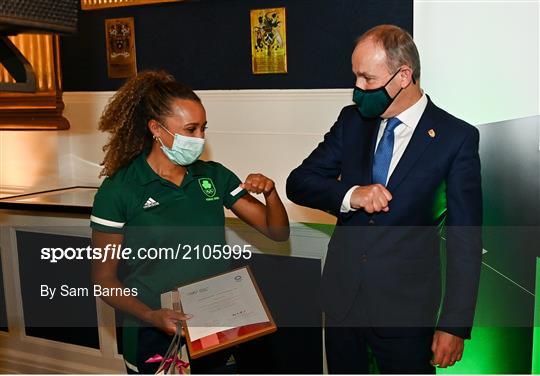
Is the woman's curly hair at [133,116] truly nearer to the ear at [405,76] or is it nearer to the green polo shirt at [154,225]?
the green polo shirt at [154,225]

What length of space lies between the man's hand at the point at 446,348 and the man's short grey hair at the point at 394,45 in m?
0.82

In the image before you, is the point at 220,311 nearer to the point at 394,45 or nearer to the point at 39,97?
the point at 394,45

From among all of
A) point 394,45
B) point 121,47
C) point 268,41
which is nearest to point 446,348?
point 394,45

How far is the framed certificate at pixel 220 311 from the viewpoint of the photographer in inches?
73.4

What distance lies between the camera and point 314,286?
3023 mm

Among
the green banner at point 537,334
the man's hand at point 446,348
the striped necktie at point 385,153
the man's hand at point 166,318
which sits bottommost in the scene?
the green banner at point 537,334

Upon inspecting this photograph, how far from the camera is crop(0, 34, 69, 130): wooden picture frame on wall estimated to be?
345 centimetres

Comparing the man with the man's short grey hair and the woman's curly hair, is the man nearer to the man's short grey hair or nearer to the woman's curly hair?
the man's short grey hair

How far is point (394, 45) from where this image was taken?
1.88 m

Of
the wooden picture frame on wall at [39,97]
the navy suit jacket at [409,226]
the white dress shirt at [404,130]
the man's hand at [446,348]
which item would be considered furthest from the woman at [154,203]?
the wooden picture frame on wall at [39,97]

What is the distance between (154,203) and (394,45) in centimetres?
91

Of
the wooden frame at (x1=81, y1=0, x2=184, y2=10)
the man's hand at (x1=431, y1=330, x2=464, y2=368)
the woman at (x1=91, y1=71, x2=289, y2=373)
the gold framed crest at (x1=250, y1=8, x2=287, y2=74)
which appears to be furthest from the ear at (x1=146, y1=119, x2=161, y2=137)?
the wooden frame at (x1=81, y1=0, x2=184, y2=10)

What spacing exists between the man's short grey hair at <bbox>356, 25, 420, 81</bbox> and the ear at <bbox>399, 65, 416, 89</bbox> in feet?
0.04

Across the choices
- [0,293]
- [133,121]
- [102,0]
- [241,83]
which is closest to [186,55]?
[241,83]
